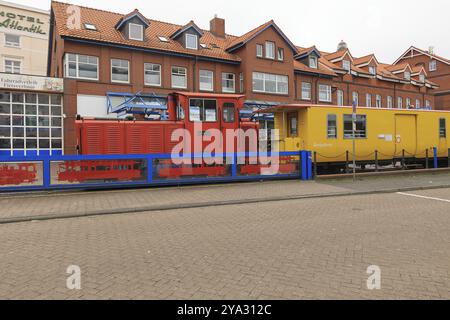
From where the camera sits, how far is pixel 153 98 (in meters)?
24.9

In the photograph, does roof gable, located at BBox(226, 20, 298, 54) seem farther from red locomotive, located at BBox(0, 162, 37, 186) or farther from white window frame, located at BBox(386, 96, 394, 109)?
red locomotive, located at BBox(0, 162, 37, 186)

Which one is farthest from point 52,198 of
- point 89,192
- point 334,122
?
point 334,122

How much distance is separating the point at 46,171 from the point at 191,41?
20.8 m

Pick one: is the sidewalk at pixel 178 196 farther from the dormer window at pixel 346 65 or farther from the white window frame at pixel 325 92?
the dormer window at pixel 346 65

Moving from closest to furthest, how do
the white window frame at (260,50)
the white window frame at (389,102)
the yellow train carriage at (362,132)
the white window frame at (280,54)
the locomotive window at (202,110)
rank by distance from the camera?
the locomotive window at (202,110) < the yellow train carriage at (362,132) < the white window frame at (260,50) < the white window frame at (280,54) < the white window frame at (389,102)

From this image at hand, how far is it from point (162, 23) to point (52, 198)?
80.0ft

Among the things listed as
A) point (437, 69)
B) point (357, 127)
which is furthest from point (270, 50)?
point (437, 69)

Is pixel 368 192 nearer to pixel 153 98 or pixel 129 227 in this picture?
pixel 129 227

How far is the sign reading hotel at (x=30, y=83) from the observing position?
22.6 metres

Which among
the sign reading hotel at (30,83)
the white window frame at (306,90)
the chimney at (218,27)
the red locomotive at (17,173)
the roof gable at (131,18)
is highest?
the chimney at (218,27)

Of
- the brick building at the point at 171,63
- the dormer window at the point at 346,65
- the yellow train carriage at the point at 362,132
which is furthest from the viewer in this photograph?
the dormer window at the point at 346,65

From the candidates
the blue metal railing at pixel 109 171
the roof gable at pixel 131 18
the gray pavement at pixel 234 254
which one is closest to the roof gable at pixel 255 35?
the roof gable at pixel 131 18

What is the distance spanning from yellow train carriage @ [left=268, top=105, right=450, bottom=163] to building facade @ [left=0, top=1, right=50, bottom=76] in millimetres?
39323

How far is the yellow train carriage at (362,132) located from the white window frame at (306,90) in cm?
1687
